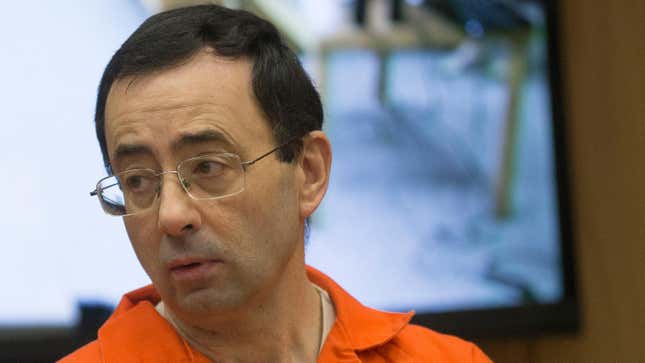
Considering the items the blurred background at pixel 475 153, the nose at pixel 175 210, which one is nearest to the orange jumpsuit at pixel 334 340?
the nose at pixel 175 210

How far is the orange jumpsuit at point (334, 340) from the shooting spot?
180 cm

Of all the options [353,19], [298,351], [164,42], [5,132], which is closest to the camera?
[164,42]

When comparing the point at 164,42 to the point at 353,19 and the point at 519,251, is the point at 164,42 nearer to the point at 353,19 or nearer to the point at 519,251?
the point at 353,19

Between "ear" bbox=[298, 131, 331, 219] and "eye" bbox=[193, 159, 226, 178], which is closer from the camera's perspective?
"eye" bbox=[193, 159, 226, 178]

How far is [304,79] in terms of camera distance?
2029 millimetres

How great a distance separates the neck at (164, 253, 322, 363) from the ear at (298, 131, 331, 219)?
5.4 inches

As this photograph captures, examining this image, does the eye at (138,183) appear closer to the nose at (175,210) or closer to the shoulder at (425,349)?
the nose at (175,210)

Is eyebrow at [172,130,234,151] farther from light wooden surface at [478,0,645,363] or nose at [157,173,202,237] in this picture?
light wooden surface at [478,0,645,363]

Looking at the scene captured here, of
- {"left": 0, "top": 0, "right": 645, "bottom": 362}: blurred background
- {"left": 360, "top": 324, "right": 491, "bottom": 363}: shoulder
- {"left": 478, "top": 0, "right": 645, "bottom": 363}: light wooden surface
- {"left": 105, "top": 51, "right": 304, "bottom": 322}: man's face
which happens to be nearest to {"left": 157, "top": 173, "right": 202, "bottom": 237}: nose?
{"left": 105, "top": 51, "right": 304, "bottom": 322}: man's face

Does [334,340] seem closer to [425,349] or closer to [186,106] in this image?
[425,349]

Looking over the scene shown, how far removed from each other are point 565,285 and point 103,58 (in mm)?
1800

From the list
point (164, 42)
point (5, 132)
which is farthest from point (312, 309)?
point (5, 132)

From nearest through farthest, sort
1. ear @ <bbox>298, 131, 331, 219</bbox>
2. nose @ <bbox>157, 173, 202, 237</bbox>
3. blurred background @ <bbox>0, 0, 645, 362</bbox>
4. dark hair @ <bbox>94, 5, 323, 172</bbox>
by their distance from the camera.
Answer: nose @ <bbox>157, 173, 202, 237</bbox>, dark hair @ <bbox>94, 5, 323, 172</bbox>, ear @ <bbox>298, 131, 331, 219</bbox>, blurred background @ <bbox>0, 0, 645, 362</bbox>

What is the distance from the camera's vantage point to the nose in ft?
5.49
